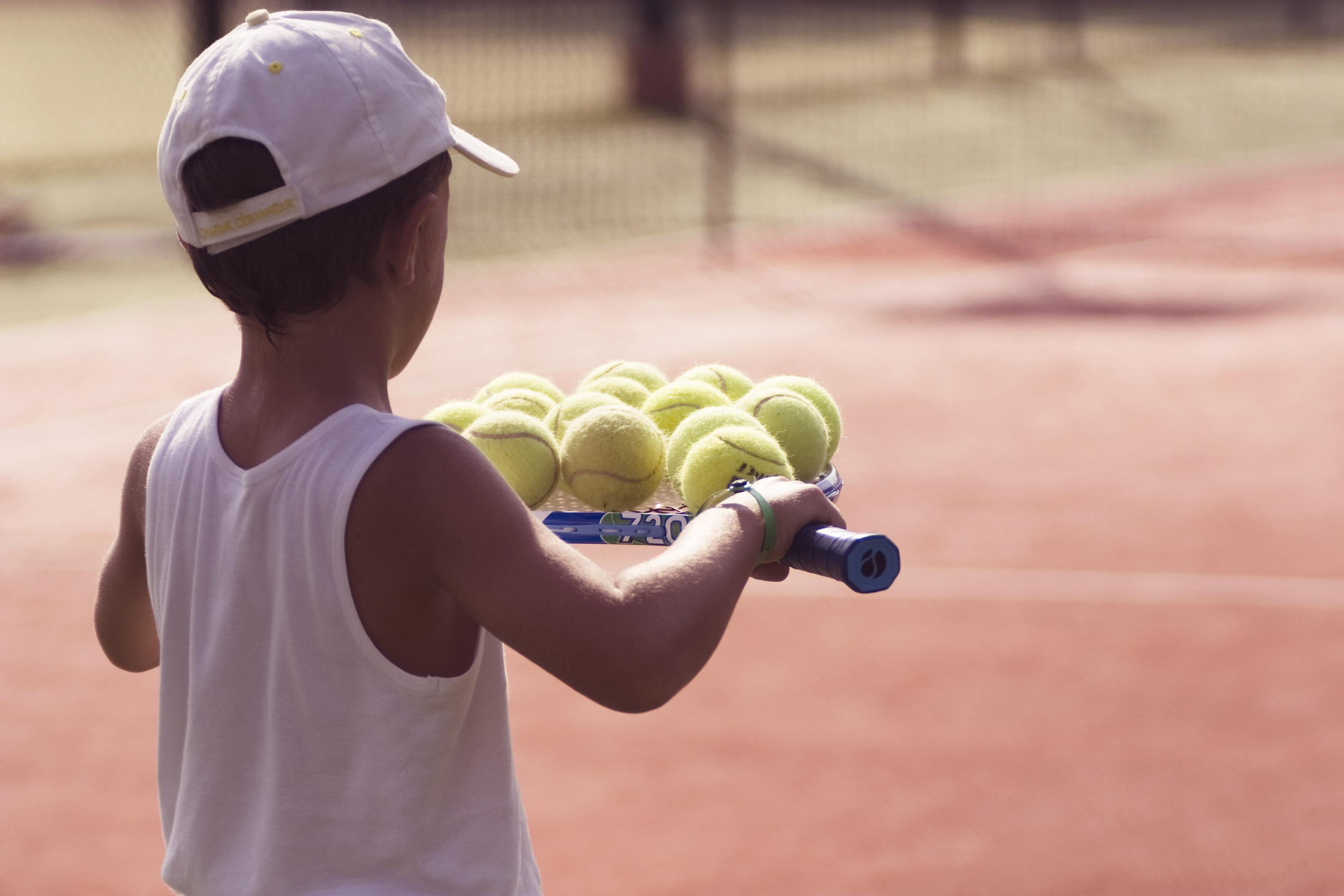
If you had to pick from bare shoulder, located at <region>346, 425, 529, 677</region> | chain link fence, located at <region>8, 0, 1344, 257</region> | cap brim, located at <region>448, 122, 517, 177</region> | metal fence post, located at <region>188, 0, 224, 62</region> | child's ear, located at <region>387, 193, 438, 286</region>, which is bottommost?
chain link fence, located at <region>8, 0, 1344, 257</region>

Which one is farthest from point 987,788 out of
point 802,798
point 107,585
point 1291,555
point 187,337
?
point 187,337

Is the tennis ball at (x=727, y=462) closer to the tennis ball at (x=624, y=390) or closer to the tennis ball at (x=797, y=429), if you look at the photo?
the tennis ball at (x=797, y=429)

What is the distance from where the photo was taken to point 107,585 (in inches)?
71.7

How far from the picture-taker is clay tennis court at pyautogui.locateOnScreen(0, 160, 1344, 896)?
12.9 feet

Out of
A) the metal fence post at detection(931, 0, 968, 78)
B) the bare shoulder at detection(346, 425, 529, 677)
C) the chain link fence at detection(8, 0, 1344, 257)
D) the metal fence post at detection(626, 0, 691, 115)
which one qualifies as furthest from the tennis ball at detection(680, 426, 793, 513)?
the metal fence post at detection(931, 0, 968, 78)

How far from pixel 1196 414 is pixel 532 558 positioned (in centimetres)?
739

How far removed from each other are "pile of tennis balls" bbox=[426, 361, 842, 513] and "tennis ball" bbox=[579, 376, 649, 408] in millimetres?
35

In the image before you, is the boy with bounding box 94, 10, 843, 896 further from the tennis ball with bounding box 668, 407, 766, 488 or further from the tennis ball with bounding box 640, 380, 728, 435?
the tennis ball with bounding box 640, 380, 728, 435

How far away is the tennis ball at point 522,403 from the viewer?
2119mm

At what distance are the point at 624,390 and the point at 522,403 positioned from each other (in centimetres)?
16

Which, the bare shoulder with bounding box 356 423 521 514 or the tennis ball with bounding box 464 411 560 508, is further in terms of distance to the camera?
the tennis ball with bounding box 464 411 560 508

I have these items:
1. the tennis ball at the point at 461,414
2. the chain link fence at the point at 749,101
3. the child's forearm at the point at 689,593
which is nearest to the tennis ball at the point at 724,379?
the tennis ball at the point at 461,414

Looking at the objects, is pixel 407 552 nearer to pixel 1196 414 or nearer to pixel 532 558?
pixel 532 558

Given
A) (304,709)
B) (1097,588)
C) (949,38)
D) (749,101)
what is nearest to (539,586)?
(304,709)
